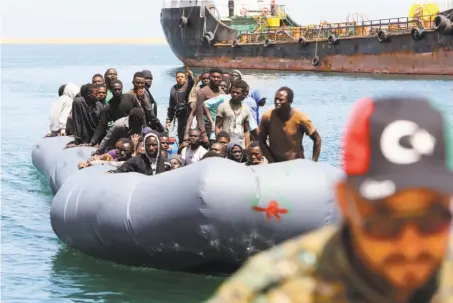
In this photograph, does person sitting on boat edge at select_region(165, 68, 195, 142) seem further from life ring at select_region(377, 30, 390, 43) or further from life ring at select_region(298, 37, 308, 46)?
life ring at select_region(298, 37, 308, 46)

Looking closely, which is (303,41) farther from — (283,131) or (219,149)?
(283,131)

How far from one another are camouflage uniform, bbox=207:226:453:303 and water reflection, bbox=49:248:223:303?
23.2 ft

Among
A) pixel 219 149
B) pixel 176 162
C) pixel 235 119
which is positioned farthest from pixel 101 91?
pixel 219 149

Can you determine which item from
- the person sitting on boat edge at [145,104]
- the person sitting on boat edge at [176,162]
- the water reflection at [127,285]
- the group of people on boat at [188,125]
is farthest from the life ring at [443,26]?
the water reflection at [127,285]

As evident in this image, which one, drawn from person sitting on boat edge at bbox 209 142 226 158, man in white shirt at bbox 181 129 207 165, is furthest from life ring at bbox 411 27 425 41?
person sitting on boat edge at bbox 209 142 226 158

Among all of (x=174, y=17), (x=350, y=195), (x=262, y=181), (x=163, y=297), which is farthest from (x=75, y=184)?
(x=174, y=17)

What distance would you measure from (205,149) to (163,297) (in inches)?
97.4

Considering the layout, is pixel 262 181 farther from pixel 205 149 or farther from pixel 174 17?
pixel 174 17

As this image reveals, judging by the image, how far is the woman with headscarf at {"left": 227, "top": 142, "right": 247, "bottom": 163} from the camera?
1001 centimetres

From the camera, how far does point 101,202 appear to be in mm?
8906

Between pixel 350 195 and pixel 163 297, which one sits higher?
pixel 350 195

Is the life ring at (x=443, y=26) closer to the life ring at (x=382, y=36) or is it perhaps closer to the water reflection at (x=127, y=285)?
the life ring at (x=382, y=36)

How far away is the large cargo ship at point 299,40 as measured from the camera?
4322 centimetres

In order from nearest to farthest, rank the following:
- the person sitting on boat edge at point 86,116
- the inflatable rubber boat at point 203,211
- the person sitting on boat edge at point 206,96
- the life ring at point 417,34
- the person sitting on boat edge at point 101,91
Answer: the inflatable rubber boat at point 203,211
the person sitting on boat edge at point 206,96
the person sitting on boat edge at point 101,91
the person sitting on boat edge at point 86,116
the life ring at point 417,34
